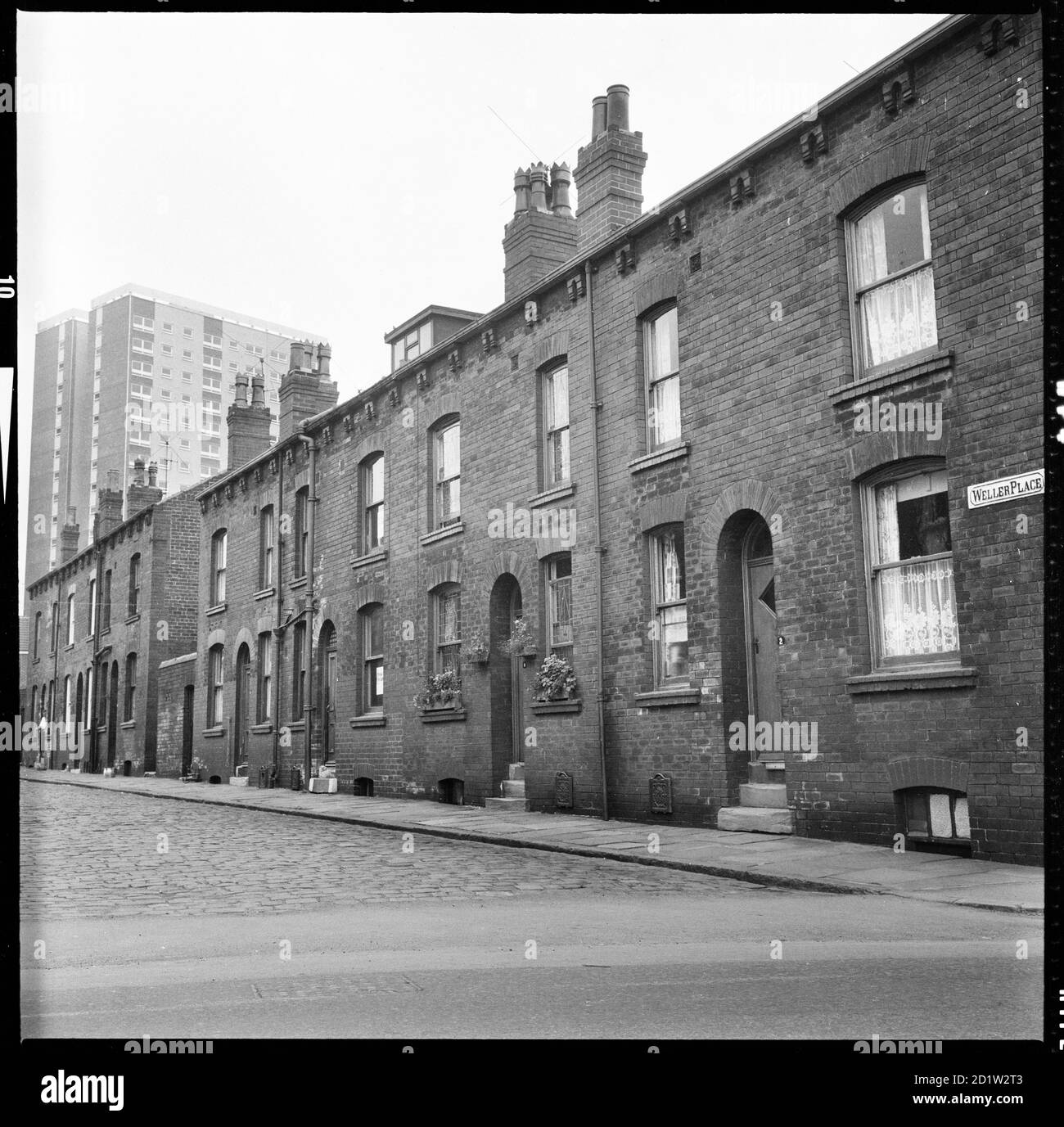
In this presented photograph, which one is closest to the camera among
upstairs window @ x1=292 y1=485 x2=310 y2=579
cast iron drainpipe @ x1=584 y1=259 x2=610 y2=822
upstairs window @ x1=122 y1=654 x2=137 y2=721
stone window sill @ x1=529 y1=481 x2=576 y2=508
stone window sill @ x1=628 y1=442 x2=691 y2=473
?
stone window sill @ x1=628 y1=442 x2=691 y2=473

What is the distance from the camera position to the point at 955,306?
11.1 m

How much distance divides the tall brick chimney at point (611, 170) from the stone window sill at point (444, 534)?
4985 mm

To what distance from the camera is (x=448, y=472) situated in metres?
20.5

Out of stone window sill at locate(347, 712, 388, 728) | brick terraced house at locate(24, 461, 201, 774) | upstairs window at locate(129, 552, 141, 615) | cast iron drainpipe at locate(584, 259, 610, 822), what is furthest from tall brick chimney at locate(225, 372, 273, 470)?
cast iron drainpipe at locate(584, 259, 610, 822)

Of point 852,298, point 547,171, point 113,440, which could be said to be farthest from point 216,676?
point 113,440

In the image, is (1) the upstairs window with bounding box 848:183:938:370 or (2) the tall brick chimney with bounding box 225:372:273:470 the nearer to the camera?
(1) the upstairs window with bounding box 848:183:938:370

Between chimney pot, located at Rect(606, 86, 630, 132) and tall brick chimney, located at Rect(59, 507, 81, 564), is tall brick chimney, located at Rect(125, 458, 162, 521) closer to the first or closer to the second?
tall brick chimney, located at Rect(59, 507, 81, 564)

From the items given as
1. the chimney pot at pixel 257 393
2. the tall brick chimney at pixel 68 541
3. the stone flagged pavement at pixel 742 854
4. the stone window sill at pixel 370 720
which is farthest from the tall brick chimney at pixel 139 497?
the stone flagged pavement at pixel 742 854

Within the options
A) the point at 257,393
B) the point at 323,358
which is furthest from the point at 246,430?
the point at 323,358

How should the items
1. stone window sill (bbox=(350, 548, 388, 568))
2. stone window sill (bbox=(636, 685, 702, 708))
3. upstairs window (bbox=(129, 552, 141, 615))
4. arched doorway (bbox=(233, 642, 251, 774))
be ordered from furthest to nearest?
upstairs window (bbox=(129, 552, 141, 615)) → arched doorway (bbox=(233, 642, 251, 774)) → stone window sill (bbox=(350, 548, 388, 568)) → stone window sill (bbox=(636, 685, 702, 708))

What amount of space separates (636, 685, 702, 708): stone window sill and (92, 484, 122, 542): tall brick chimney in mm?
31821

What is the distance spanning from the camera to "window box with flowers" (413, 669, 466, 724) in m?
19.3

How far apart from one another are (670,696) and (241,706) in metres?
16.9

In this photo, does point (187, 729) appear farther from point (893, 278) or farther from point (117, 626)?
point (893, 278)
